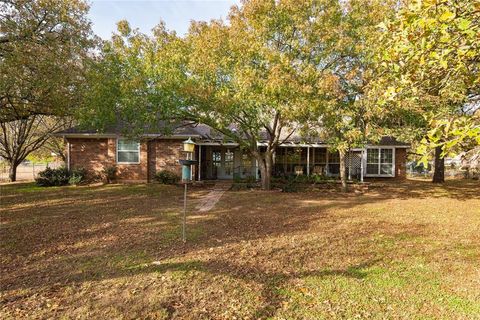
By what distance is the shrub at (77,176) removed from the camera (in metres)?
16.0

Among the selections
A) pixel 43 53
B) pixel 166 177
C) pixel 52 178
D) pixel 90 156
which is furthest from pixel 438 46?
pixel 90 156

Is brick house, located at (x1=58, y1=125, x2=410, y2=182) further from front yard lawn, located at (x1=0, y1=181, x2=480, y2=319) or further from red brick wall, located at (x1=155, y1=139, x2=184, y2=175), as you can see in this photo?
front yard lawn, located at (x1=0, y1=181, x2=480, y2=319)

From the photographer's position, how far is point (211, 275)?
4559 mm

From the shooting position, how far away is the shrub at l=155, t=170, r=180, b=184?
647 inches

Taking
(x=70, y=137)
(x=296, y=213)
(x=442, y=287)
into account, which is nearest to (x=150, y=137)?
(x=70, y=137)

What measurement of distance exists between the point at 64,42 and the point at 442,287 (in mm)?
14455

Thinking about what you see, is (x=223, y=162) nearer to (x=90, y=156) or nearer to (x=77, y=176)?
(x=90, y=156)

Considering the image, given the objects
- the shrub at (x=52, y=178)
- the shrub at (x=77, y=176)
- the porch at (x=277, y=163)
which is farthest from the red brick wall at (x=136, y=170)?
the porch at (x=277, y=163)

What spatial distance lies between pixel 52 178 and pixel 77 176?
3.86ft

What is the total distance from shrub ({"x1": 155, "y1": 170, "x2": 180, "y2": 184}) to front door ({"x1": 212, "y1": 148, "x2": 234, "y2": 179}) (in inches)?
170

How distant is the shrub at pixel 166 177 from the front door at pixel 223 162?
4314 mm

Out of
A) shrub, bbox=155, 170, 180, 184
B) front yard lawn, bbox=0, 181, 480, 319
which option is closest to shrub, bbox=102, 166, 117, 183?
shrub, bbox=155, 170, 180, 184

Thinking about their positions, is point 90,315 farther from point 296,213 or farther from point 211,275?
point 296,213

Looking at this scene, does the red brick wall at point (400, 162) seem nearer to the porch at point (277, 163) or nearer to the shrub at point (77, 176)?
the porch at point (277, 163)
